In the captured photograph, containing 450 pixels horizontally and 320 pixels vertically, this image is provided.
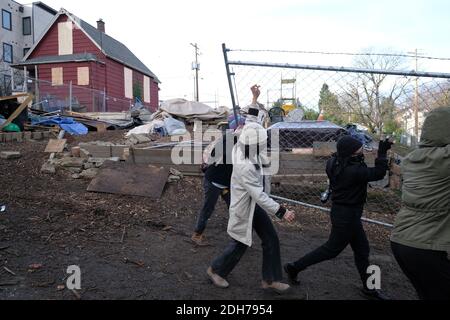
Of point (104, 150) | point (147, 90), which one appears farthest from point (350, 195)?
point (147, 90)

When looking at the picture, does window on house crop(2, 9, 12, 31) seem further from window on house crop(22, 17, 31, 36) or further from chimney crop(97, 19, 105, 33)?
chimney crop(97, 19, 105, 33)

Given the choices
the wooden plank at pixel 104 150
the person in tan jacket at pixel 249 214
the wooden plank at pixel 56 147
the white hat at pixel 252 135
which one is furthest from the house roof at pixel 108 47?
the person in tan jacket at pixel 249 214

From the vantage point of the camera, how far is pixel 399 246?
2.62 meters

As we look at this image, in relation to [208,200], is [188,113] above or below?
above

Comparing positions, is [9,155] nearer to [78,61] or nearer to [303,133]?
[303,133]

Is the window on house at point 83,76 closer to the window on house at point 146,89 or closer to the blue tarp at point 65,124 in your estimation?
the window on house at point 146,89

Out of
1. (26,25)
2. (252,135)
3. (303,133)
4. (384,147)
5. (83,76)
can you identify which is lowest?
(384,147)

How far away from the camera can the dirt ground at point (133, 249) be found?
3.72 meters

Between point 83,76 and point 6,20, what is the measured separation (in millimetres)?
13909

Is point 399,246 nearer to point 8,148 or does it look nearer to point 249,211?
point 249,211

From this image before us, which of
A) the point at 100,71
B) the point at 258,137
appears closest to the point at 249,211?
the point at 258,137

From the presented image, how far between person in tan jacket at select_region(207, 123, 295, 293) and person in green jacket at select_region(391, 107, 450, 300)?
123 cm

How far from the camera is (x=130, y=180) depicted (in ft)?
23.2

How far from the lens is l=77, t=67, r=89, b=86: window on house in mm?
26333
